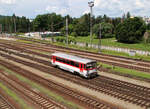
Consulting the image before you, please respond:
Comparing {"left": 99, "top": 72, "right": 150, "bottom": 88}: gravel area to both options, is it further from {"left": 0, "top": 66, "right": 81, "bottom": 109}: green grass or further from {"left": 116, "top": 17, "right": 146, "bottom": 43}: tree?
{"left": 116, "top": 17, "right": 146, "bottom": 43}: tree

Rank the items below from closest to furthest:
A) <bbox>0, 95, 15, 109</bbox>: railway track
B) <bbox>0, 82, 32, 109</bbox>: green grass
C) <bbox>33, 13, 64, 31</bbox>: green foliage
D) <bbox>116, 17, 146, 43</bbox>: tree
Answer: <bbox>0, 95, 15, 109</bbox>: railway track → <bbox>0, 82, 32, 109</bbox>: green grass → <bbox>116, 17, 146, 43</bbox>: tree → <bbox>33, 13, 64, 31</bbox>: green foliage

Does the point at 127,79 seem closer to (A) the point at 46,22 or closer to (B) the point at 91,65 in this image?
(B) the point at 91,65

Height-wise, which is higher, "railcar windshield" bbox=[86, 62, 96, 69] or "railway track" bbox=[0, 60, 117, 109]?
"railcar windshield" bbox=[86, 62, 96, 69]

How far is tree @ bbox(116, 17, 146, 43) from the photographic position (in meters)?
68.4

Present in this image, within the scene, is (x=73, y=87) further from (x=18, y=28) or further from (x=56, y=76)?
(x=18, y=28)

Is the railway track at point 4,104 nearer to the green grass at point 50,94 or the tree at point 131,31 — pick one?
the green grass at point 50,94

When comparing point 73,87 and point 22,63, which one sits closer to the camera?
point 73,87

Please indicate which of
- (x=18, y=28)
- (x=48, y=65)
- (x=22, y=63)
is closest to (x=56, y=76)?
(x=48, y=65)

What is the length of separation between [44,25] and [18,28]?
97.2 feet

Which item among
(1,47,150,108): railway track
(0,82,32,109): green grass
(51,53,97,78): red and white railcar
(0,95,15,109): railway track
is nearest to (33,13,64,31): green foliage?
(51,53,97,78): red and white railcar

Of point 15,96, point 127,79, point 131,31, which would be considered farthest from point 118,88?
point 131,31

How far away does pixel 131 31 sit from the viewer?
68.6 meters

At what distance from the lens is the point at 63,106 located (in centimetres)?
1405

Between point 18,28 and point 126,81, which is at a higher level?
point 18,28
